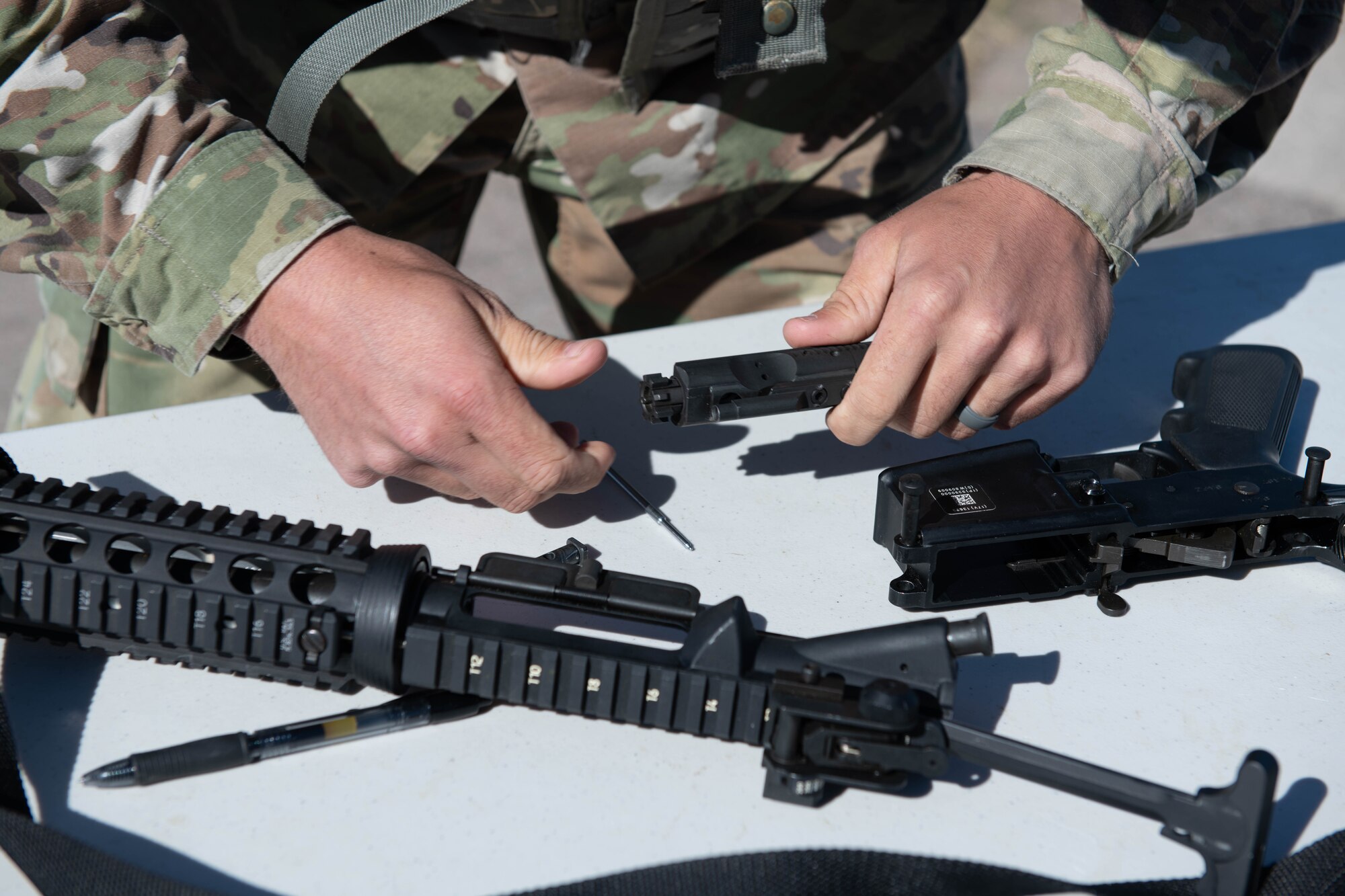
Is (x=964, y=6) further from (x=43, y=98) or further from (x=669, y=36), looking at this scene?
(x=43, y=98)

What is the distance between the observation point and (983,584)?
3.57ft

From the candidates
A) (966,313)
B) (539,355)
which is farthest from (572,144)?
(966,313)

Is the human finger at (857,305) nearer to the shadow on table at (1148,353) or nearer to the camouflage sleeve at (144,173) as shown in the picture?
the shadow on table at (1148,353)

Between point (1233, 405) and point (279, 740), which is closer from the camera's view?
point (279, 740)

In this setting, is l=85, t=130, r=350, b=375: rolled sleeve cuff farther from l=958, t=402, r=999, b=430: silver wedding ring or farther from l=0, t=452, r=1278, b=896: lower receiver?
l=958, t=402, r=999, b=430: silver wedding ring

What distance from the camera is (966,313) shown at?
3.72ft

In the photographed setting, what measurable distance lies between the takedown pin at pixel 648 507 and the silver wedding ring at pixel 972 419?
0.36 metres

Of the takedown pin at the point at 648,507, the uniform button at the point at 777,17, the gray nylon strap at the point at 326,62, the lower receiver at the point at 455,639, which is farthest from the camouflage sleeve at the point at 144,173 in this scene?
the uniform button at the point at 777,17

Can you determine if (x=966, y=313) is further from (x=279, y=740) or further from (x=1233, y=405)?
(x=279, y=740)

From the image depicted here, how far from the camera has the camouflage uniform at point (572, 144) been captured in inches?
44.6

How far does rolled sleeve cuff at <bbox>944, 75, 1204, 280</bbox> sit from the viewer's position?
125cm

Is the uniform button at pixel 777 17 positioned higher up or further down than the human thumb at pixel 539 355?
higher up

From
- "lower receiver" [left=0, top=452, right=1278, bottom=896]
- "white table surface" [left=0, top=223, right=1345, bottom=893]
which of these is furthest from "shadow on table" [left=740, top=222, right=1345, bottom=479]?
"lower receiver" [left=0, top=452, right=1278, bottom=896]

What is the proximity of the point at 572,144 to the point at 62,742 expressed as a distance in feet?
3.62
